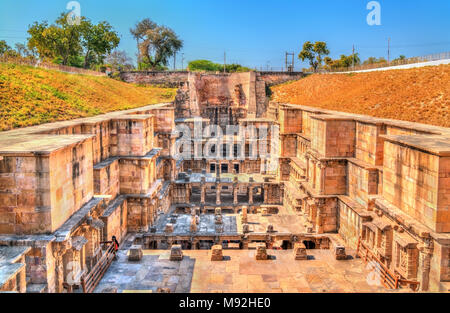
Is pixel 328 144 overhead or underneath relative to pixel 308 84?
underneath

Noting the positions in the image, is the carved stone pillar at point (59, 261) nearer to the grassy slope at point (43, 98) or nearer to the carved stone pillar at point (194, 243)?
the grassy slope at point (43, 98)

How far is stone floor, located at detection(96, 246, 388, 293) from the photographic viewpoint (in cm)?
1272

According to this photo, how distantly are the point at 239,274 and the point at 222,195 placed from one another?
19997 mm

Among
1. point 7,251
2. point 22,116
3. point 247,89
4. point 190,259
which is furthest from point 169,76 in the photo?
point 7,251

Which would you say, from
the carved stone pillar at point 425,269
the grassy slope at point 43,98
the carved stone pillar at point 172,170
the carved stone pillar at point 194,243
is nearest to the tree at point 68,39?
the grassy slope at point 43,98

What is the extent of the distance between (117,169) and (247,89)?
32550 millimetres

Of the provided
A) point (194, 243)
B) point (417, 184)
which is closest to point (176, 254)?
point (194, 243)

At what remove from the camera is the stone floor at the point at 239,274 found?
41.7ft

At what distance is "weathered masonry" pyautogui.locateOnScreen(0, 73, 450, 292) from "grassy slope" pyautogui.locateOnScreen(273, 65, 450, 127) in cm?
453

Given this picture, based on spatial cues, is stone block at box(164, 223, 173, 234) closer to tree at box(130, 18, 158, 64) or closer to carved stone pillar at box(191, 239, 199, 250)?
carved stone pillar at box(191, 239, 199, 250)

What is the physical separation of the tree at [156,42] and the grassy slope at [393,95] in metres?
22.1
